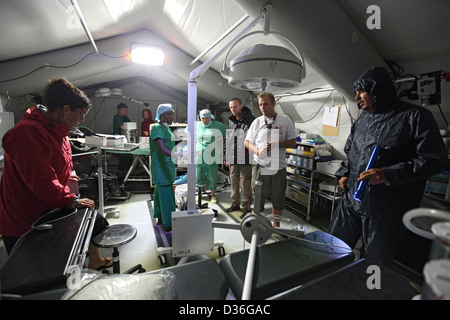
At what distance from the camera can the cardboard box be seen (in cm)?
232

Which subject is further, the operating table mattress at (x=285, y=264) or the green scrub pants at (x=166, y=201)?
the green scrub pants at (x=166, y=201)

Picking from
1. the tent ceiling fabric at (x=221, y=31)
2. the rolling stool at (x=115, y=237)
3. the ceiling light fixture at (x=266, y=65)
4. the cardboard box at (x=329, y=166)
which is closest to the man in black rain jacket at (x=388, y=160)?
the tent ceiling fabric at (x=221, y=31)

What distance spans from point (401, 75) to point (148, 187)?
154 inches

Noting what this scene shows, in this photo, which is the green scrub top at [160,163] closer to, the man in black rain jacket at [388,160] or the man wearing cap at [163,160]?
the man wearing cap at [163,160]

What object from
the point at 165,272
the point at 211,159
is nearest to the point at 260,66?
the point at 165,272

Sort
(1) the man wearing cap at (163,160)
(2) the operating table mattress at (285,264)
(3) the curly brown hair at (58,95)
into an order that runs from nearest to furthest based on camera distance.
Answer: (2) the operating table mattress at (285,264)
(3) the curly brown hair at (58,95)
(1) the man wearing cap at (163,160)

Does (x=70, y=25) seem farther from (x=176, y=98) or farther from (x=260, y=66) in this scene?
(x=176, y=98)

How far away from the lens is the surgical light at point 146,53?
8.46 ft

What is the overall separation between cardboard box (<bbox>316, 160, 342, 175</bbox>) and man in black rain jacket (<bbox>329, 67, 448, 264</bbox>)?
3.32ft

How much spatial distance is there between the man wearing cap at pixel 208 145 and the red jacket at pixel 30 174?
2037 millimetres

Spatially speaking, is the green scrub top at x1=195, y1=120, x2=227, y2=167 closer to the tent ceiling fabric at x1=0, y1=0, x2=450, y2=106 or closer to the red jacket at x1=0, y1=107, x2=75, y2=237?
the tent ceiling fabric at x1=0, y1=0, x2=450, y2=106

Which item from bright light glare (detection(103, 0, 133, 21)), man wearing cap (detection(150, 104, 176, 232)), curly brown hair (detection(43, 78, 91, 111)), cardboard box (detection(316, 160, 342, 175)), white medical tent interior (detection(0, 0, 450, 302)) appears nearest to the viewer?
curly brown hair (detection(43, 78, 91, 111))

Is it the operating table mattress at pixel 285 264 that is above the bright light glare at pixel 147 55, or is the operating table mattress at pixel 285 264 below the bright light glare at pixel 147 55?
below

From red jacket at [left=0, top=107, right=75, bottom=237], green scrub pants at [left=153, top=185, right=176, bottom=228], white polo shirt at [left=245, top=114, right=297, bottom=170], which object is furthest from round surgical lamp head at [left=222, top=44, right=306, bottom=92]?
green scrub pants at [left=153, top=185, right=176, bottom=228]
